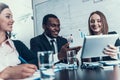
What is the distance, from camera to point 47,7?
11.1 feet

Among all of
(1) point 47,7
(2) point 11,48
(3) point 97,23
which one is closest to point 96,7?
(3) point 97,23

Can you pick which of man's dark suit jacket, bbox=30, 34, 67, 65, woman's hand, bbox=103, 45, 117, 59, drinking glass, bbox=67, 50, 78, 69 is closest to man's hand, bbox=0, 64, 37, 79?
drinking glass, bbox=67, 50, 78, 69

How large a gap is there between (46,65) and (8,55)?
1.05m

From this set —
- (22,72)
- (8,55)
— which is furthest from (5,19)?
(22,72)

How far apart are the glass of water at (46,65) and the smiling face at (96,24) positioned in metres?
1.54

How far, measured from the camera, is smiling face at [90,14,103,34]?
2.43 metres

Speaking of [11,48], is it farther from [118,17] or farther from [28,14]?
[28,14]

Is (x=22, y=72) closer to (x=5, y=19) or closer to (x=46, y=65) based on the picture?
(x=46, y=65)

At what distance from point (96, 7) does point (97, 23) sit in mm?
297

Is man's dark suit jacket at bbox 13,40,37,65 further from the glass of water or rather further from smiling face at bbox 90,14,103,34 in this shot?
the glass of water

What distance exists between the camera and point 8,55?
193cm

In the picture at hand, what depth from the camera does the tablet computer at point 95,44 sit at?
1.52 metres

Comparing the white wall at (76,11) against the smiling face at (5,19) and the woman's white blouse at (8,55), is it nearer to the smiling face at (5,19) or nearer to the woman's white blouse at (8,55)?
the smiling face at (5,19)

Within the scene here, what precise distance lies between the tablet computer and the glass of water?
58cm
